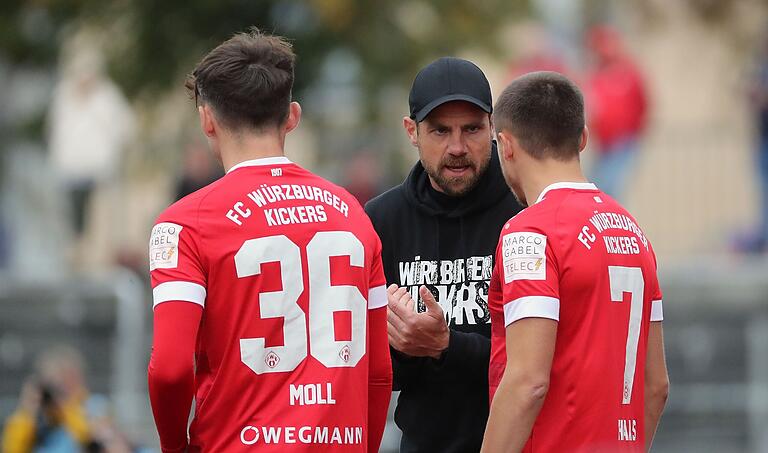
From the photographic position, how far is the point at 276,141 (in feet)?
16.3

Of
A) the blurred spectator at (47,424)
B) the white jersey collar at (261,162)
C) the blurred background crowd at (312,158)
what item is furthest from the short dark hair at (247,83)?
the blurred spectator at (47,424)

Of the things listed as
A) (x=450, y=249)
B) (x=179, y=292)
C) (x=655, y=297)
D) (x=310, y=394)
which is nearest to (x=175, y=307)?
(x=179, y=292)

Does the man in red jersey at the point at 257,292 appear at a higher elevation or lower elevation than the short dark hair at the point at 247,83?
lower

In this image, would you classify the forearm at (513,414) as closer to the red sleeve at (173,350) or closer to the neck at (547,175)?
the neck at (547,175)

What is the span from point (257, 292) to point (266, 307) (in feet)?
0.18

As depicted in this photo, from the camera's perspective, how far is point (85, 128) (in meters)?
14.7

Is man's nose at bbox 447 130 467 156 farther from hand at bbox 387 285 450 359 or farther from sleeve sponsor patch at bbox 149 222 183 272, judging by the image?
A: sleeve sponsor patch at bbox 149 222 183 272

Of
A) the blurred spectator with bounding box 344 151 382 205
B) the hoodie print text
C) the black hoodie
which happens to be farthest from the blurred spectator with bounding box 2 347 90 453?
the hoodie print text

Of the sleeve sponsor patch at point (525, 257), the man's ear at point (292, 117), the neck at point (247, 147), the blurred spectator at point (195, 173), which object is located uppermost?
the blurred spectator at point (195, 173)

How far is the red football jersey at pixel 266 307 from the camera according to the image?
4711mm

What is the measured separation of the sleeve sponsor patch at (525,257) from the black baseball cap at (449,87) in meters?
0.89

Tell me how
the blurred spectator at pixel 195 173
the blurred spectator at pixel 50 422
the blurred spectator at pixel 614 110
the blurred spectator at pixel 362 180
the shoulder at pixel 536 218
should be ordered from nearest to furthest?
the shoulder at pixel 536 218
the blurred spectator at pixel 50 422
the blurred spectator at pixel 195 173
the blurred spectator at pixel 614 110
the blurred spectator at pixel 362 180

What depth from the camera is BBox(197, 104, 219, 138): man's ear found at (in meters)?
4.96

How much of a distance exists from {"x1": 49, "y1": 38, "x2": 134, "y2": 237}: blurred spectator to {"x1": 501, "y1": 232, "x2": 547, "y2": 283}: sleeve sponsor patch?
10325mm
